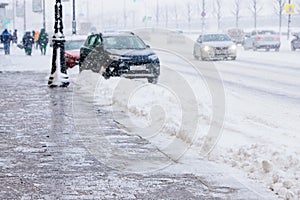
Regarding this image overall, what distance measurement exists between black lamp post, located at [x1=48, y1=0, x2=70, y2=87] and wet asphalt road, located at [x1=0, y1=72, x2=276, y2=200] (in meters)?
5.53

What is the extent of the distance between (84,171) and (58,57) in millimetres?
10089

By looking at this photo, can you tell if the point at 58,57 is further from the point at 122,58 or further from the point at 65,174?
the point at 65,174

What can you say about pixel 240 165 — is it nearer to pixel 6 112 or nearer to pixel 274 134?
pixel 274 134

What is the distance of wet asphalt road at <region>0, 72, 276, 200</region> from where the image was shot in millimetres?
5550

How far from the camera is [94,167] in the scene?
673 cm

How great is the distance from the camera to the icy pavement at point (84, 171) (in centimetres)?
557

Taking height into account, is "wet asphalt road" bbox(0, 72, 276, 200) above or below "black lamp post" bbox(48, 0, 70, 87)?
below

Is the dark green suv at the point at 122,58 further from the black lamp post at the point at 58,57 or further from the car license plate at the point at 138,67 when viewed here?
the black lamp post at the point at 58,57

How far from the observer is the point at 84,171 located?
6.52 m

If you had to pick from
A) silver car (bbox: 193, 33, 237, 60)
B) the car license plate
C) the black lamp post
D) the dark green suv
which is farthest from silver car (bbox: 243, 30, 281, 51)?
the black lamp post

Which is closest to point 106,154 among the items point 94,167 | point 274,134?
point 94,167

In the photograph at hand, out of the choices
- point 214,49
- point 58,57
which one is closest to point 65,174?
point 58,57

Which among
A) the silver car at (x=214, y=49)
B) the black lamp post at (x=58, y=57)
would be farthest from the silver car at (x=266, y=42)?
the black lamp post at (x=58, y=57)

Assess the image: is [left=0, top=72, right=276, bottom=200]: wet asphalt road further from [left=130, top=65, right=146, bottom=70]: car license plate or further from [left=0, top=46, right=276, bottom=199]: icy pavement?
[left=130, top=65, right=146, bottom=70]: car license plate
